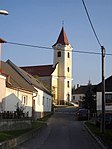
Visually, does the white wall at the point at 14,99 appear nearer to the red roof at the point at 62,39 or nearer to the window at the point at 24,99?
the window at the point at 24,99

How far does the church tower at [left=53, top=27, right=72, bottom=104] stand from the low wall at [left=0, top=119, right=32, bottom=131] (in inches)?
2511

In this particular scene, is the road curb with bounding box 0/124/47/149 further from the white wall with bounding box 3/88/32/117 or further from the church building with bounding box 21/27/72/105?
the church building with bounding box 21/27/72/105

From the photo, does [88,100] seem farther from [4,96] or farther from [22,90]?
[4,96]

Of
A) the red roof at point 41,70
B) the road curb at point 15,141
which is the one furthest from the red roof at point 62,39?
the road curb at point 15,141

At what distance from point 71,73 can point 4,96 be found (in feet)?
213

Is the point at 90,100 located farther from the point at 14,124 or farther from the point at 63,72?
the point at 14,124

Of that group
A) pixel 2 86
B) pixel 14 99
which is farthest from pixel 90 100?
pixel 2 86

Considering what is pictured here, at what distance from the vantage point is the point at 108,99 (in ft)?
183

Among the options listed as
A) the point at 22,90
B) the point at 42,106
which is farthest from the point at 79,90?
the point at 22,90

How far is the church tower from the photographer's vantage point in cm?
9212

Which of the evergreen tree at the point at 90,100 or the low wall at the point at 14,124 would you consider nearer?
the low wall at the point at 14,124

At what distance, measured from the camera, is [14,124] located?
80.0 feet

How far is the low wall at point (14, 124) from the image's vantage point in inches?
859

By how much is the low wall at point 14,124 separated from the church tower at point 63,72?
6378 centimetres
